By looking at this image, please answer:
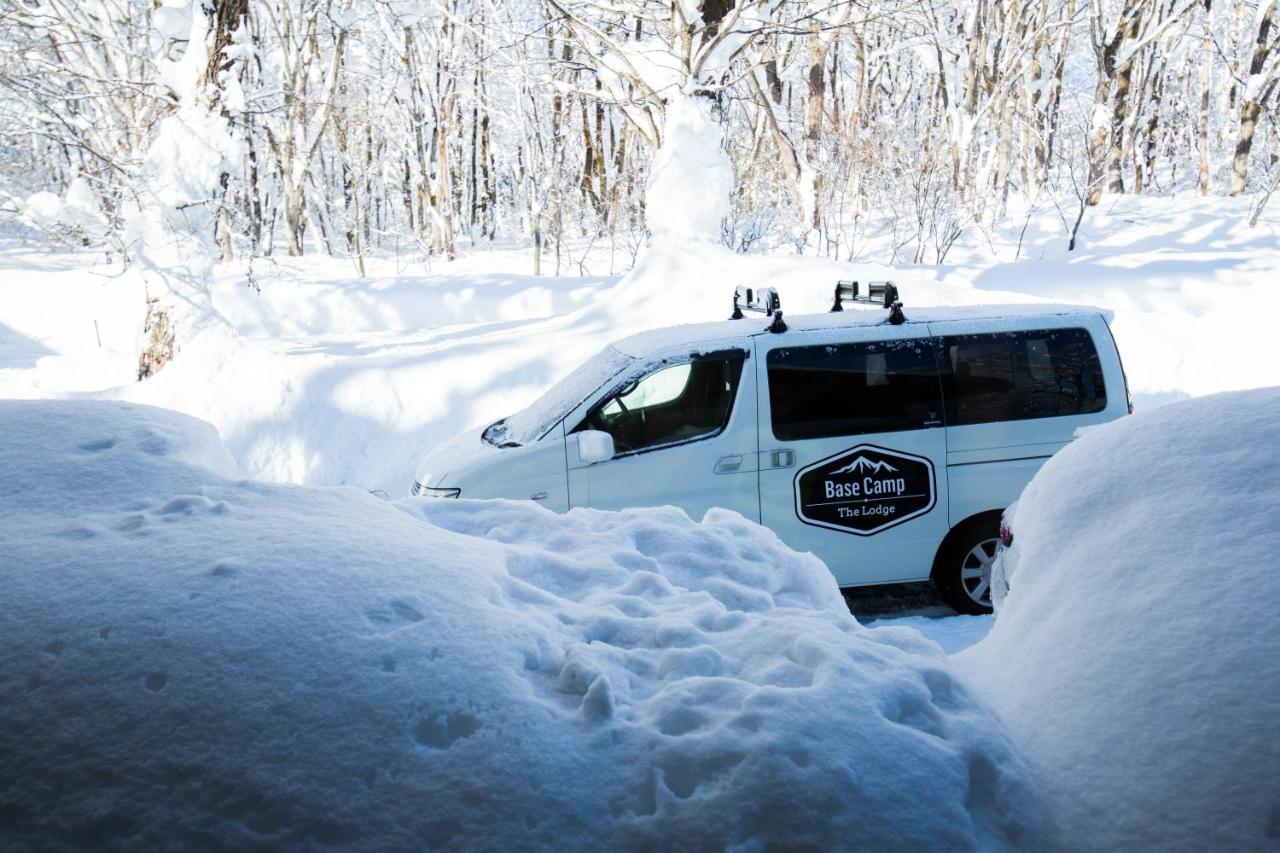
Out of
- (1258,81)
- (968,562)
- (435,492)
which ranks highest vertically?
(1258,81)

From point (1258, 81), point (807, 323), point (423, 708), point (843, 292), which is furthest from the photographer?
point (1258, 81)

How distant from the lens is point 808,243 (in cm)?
1856

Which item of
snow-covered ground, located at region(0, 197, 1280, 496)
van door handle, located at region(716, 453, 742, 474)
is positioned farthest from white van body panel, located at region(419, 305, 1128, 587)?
snow-covered ground, located at region(0, 197, 1280, 496)

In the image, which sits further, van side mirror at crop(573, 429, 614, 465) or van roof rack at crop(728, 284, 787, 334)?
van roof rack at crop(728, 284, 787, 334)

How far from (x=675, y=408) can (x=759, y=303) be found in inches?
63.7

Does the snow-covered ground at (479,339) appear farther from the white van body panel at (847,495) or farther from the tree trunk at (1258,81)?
the tree trunk at (1258,81)

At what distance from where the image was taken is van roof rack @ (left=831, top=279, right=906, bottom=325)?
17.5 feet

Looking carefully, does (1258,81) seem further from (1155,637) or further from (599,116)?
(1155,637)

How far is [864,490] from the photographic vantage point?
524cm

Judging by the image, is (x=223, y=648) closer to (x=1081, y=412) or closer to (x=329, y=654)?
(x=329, y=654)

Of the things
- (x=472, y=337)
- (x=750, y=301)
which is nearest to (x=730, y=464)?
(x=750, y=301)

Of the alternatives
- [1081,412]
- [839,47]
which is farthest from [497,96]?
[1081,412]

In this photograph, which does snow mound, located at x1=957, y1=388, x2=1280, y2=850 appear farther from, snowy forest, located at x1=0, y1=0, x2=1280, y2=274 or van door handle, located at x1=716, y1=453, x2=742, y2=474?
snowy forest, located at x1=0, y1=0, x2=1280, y2=274

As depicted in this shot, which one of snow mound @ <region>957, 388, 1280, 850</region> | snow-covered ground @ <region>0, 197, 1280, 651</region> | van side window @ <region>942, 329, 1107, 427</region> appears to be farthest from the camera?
snow-covered ground @ <region>0, 197, 1280, 651</region>
